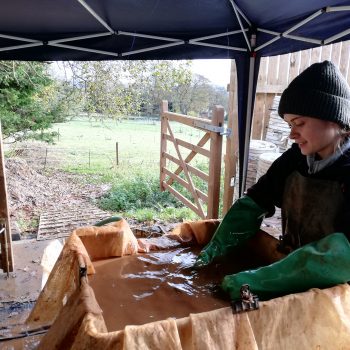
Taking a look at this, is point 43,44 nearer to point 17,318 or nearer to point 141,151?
point 17,318

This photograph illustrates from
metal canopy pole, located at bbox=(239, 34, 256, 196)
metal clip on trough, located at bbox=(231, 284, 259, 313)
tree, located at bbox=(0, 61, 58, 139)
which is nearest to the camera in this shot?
metal clip on trough, located at bbox=(231, 284, 259, 313)

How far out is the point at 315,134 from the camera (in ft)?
4.26

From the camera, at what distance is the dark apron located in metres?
1.30

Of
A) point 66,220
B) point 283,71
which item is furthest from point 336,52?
point 66,220

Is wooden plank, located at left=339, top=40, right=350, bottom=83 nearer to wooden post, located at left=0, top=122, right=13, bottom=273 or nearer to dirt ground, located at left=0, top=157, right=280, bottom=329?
dirt ground, located at left=0, top=157, right=280, bottom=329

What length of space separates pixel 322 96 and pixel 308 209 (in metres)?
0.48

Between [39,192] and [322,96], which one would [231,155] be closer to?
[322,96]

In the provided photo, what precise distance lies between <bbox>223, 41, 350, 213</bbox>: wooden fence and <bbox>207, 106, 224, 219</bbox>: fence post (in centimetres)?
10

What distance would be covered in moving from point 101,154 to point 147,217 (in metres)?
4.95

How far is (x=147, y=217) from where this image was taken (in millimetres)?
5340

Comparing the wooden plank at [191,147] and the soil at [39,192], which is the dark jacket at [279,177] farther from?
the soil at [39,192]

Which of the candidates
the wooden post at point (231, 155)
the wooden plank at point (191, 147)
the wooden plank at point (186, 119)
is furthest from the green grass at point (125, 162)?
the wooden post at point (231, 155)

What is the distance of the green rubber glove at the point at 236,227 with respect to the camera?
5.22ft

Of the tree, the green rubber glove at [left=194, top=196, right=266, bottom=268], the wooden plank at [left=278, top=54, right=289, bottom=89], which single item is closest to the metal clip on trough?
the green rubber glove at [left=194, top=196, right=266, bottom=268]
